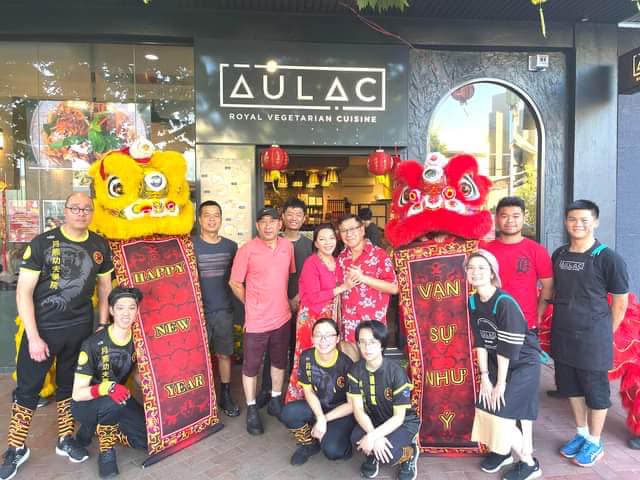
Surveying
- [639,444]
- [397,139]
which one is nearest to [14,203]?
[397,139]

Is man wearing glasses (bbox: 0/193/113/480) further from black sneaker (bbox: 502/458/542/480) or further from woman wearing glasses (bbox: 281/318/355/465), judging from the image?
black sneaker (bbox: 502/458/542/480)

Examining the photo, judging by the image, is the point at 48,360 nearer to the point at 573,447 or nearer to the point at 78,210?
the point at 78,210

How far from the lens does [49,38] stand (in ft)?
16.5

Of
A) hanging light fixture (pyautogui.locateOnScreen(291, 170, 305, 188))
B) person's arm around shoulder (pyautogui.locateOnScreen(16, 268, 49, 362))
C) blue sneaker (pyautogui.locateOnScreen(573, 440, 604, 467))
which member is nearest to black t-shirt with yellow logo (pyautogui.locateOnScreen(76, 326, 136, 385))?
person's arm around shoulder (pyautogui.locateOnScreen(16, 268, 49, 362))

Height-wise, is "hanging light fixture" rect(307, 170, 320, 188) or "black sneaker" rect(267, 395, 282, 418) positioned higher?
"hanging light fixture" rect(307, 170, 320, 188)

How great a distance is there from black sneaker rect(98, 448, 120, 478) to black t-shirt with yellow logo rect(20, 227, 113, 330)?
0.92 m

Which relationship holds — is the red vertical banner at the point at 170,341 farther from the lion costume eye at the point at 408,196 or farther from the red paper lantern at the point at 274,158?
the lion costume eye at the point at 408,196

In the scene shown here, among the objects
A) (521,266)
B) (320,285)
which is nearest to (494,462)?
(521,266)

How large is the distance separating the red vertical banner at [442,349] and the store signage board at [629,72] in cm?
355

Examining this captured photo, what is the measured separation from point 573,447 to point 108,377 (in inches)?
131

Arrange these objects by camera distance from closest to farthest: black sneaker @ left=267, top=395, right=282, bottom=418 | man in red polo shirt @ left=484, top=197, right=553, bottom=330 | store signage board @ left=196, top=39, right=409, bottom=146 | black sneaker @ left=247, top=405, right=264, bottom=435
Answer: man in red polo shirt @ left=484, top=197, right=553, bottom=330 → black sneaker @ left=247, top=405, right=264, bottom=435 → black sneaker @ left=267, top=395, right=282, bottom=418 → store signage board @ left=196, top=39, right=409, bottom=146

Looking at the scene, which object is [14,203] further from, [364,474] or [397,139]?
[364,474]

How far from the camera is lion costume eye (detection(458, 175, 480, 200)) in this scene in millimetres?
3148

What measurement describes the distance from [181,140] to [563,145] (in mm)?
4718
